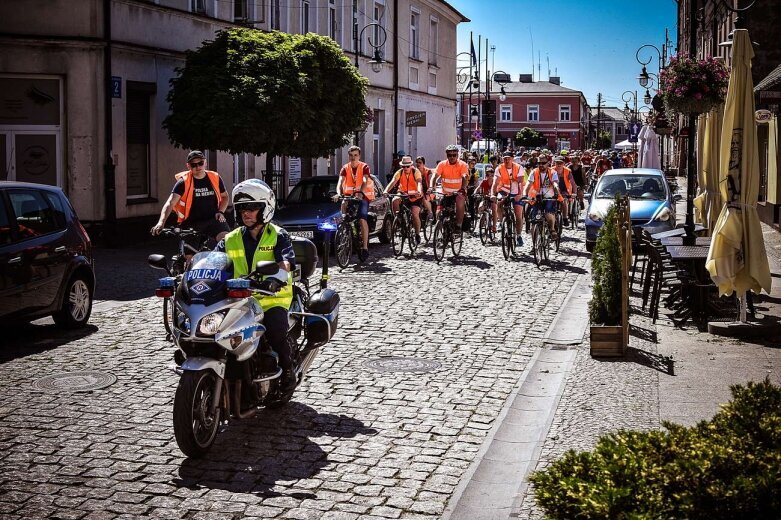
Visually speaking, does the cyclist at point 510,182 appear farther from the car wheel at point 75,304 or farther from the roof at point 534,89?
the roof at point 534,89

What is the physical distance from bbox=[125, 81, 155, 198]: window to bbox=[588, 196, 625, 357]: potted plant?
15.0m

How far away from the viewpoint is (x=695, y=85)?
1625 centimetres

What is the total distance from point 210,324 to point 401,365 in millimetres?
3427

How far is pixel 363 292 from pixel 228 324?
8325mm

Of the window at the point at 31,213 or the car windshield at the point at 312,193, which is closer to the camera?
the window at the point at 31,213

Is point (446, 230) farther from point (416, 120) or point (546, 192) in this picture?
point (416, 120)

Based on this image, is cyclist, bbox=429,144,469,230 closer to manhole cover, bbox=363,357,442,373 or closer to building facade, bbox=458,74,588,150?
manhole cover, bbox=363,357,442,373

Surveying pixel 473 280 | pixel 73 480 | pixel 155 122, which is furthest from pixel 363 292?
pixel 155 122

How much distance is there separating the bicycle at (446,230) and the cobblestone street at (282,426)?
575 cm

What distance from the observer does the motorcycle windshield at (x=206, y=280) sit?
→ 6586 mm

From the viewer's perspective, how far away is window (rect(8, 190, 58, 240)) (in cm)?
1088

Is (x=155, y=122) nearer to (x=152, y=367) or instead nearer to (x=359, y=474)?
(x=152, y=367)

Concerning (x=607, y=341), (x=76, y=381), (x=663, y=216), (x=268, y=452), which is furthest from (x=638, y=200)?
(x=268, y=452)

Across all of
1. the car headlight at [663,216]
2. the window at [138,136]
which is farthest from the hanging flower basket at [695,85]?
the window at [138,136]
